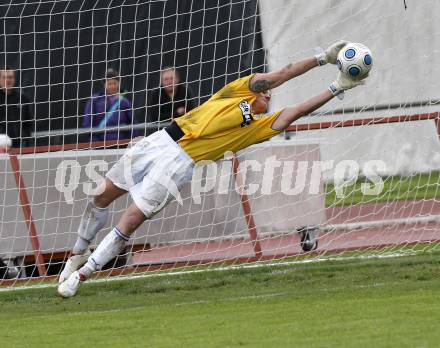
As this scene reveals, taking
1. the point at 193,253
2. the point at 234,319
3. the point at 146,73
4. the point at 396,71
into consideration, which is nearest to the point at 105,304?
the point at 234,319

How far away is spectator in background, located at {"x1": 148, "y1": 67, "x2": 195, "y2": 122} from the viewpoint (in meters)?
11.7

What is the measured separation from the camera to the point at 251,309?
834cm

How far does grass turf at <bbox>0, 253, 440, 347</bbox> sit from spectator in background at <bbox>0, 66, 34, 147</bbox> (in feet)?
7.06

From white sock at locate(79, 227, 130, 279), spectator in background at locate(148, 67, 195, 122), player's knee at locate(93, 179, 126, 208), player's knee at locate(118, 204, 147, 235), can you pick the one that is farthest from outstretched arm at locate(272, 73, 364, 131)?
spectator in background at locate(148, 67, 195, 122)

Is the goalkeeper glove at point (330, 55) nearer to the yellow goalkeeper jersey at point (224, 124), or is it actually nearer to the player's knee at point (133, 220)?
the yellow goalkeeper jersey at point (224, 124)

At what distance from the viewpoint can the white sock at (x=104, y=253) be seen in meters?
9.20

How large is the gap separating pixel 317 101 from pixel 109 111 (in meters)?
3.25

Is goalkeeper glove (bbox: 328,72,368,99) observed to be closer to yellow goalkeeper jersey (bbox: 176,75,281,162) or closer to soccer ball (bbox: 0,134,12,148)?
yellow goalkeeper jersey (bbox: 176,75,281,162)

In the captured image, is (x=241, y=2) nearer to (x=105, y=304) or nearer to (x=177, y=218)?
(x=177, y=218)

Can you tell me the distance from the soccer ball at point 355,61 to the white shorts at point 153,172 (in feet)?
4.87

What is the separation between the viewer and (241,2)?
39.0ft

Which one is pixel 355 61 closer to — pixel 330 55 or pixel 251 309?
pixel 330 55

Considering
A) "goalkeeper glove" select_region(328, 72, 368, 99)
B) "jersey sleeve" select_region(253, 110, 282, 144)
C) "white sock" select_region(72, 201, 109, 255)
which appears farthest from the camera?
"white sock" select_region(72, 201, 109, 255)

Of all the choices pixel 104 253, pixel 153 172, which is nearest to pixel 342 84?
pixel 153 172
